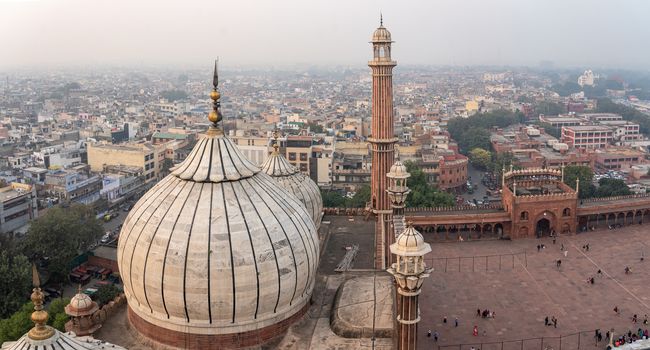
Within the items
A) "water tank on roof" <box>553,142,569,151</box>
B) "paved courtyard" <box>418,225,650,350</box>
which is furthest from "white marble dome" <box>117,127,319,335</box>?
"water tank on roof" <box>553,142,569,151</box>

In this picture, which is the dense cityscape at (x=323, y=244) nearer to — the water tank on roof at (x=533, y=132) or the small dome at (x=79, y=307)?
the small dome at (x=79, y=307)

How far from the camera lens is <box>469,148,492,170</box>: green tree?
6060 cm

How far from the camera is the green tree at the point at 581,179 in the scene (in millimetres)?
44356

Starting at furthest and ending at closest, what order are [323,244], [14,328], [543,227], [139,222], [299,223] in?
[543,227], [323,244], [14,328], [299,223], [139,222]

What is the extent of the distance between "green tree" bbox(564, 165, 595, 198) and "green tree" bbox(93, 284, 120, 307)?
105ft

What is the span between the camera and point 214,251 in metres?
14.0

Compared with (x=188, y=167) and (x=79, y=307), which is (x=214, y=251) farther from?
(x=79, y=307)

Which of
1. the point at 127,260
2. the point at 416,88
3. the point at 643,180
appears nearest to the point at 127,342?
the point at 127,260

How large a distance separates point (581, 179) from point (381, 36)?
24102 mm

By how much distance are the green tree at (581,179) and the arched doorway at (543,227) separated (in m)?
11.3

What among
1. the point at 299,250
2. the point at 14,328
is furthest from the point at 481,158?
the point at 299,250

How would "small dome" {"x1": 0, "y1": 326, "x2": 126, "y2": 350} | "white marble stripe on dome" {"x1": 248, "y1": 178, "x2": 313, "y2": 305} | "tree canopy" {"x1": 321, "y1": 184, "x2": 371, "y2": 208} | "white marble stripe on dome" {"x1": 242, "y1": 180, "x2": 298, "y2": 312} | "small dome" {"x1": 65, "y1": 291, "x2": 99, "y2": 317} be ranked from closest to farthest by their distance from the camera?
"small dome" {"x1": 0, "y1": 326, "x2": 126, "y2": 350} → "white marble stripe on dome" {"x1": 242, "y1": 180, "x2": 298, "y2": 312} → "white marble stripe on dome" {"x1": 248, "y1": 178, "x2": 313, "y2": 305} → "small dome" {"x1": 65, "y1": 291, "x2": 99, "y2": 317} → "tree canopy" {"x1": 321, "y1": 184, "x2": 371, "y2": 208}

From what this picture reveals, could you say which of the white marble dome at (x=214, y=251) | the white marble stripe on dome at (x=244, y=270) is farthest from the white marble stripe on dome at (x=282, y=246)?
the white marble stripe on dome at (x=244, y=270)

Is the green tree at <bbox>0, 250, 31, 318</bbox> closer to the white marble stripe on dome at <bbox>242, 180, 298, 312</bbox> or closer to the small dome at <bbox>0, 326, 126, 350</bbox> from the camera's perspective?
the white marble stripe on dome at <bbox>242, 180, 298, 312</bbox>
